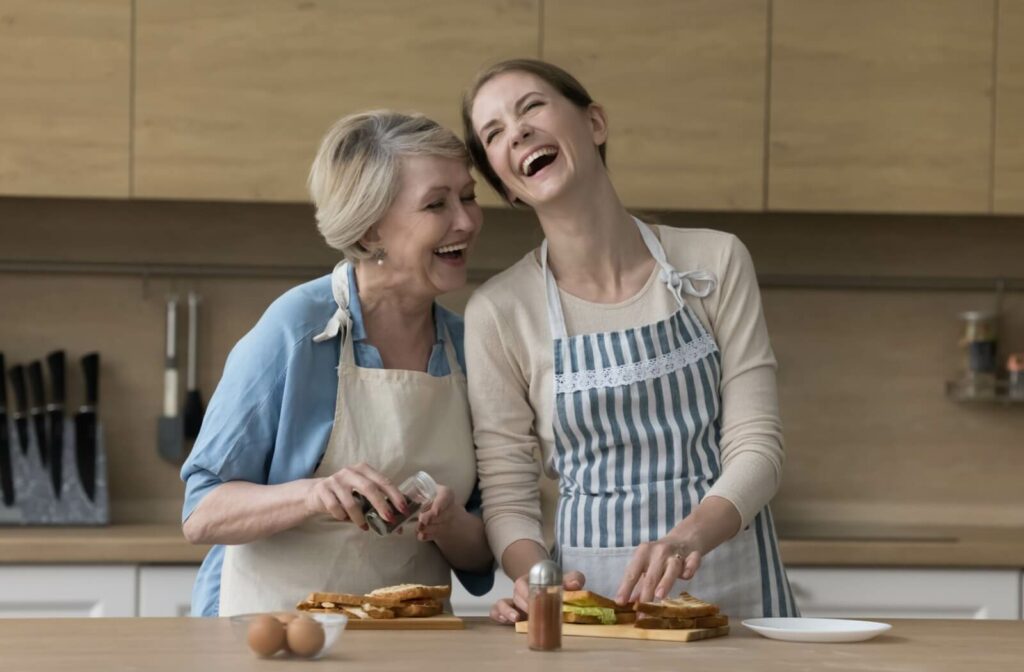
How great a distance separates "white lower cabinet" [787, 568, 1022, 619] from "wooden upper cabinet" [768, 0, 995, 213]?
2.50 feet

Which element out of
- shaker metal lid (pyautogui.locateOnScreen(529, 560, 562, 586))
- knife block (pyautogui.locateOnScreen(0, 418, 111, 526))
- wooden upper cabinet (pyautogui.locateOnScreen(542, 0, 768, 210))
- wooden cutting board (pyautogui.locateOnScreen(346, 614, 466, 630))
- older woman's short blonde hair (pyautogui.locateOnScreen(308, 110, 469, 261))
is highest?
wooden upper cabinet (pyautogui.locateOnScreen(542, 0, 768, 210))

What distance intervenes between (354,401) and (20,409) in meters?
1.47

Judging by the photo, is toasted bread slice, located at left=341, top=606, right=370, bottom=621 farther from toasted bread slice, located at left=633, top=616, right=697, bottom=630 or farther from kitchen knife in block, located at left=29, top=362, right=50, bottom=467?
kitchen knife in block, located at left=29, top=362, right=50, bottom=467

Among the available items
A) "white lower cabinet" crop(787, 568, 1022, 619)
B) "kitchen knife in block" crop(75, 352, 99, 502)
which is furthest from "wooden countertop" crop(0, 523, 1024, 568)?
"kitchen knife in block" crop(75, 352, 99, 502)

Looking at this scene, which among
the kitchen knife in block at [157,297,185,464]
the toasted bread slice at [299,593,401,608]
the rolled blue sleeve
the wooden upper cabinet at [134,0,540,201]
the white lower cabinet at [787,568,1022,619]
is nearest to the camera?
the toasted bread slice at [299,593,401,608]

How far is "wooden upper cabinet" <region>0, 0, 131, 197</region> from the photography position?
9.18 ft

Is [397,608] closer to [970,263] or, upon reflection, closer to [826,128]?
[826,128]

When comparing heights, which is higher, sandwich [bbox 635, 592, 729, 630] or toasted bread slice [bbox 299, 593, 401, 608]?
toasted bread slice [bbox 299, 593, 401, 608]

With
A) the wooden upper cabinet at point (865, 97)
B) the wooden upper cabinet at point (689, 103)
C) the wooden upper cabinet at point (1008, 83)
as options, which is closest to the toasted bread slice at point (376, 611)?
the wooden upper cabinet at point (689, 103)

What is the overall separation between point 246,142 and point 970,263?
167 cm

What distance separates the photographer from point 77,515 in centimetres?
294

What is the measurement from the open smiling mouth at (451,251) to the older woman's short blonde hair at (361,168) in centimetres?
9

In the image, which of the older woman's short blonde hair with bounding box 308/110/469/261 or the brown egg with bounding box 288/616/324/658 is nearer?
the brown egg with bounding box 288/616/324/658

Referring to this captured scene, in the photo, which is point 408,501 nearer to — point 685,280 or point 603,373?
point 603,373
